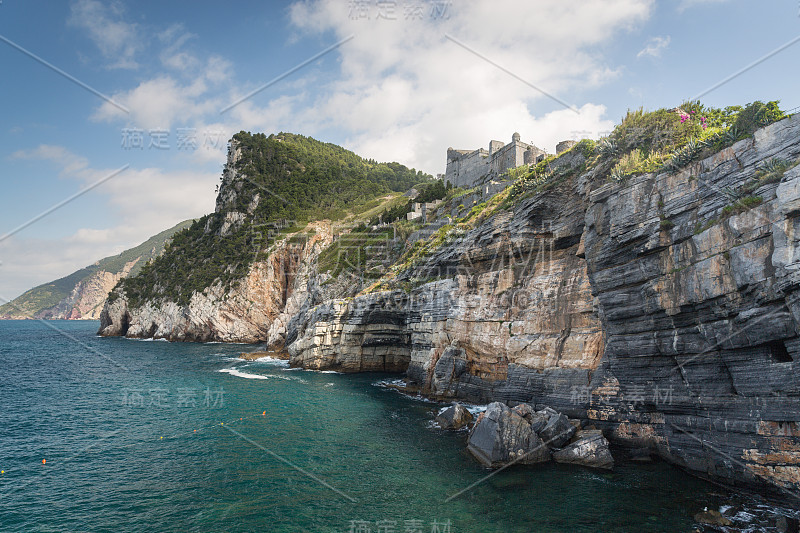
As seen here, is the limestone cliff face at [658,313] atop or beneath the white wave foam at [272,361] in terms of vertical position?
atop

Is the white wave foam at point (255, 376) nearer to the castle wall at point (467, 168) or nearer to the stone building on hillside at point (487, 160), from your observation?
the stone building on hillside at point (487, 160)

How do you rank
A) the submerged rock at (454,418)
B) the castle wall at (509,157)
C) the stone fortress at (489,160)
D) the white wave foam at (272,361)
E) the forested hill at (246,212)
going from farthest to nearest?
1. the forested hill at (246,212)
2. the stone fortress at (489,160)
3. the castle wall at (509,157)
4. the white wave foam at (272,361)
5. the submerged rock at (454,418)

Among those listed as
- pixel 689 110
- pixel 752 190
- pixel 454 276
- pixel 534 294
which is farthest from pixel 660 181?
pixel 454 276

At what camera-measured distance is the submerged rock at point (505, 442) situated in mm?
16766

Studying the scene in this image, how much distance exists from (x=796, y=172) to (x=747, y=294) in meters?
4.05

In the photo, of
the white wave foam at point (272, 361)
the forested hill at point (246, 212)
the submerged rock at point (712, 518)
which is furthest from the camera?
the forested hill at point (246, 212)

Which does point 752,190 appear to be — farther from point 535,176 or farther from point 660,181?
point 535,176

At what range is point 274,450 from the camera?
60.4ft

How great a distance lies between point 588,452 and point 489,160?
4549 cm

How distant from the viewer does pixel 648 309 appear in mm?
16781

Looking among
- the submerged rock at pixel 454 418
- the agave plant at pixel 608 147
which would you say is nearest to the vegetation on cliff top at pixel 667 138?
the agave plant at pixel 608 147

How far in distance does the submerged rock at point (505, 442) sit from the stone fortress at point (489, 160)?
30.1m

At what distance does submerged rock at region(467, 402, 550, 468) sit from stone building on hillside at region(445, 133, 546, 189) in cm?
3486

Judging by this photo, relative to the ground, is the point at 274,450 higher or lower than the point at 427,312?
lower
